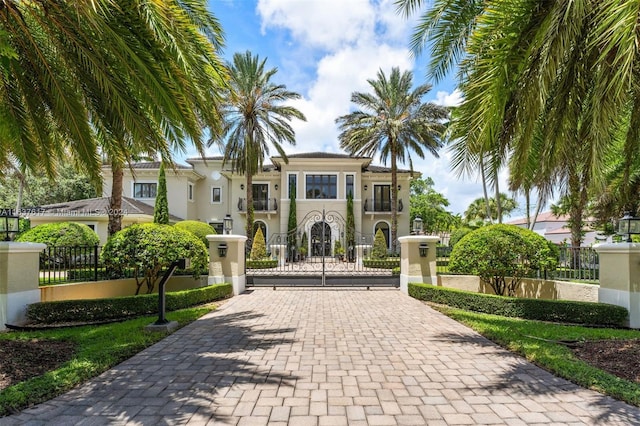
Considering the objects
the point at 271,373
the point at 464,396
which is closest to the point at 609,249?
the point at 464,396

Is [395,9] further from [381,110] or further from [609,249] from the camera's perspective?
[381,110]

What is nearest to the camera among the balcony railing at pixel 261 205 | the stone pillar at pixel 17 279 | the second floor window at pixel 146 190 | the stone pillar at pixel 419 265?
the stone pillar at pixel 17 279

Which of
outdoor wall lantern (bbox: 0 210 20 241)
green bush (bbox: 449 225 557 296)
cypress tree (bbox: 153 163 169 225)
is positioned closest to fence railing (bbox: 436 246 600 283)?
green bush (bbox: 449 225 557 296)

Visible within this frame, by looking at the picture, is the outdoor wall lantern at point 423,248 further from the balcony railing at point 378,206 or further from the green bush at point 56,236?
the balcony railing at point 378,206

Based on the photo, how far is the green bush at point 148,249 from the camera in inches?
354

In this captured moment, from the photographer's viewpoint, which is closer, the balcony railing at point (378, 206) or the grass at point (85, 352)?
the grass at point (85, 352)

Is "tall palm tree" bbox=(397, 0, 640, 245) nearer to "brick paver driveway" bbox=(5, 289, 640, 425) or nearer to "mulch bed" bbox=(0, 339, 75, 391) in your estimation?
"brick paver driveway" bbox=(5, 289, 640, 425)

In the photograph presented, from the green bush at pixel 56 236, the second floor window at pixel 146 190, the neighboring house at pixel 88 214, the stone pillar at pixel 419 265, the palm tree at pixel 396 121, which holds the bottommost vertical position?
the stone pillar at pixel 419 265

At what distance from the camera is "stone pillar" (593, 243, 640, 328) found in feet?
24.5

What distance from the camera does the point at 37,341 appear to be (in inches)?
233

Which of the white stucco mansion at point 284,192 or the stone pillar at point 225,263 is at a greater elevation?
the white stucco mansion at point 284,192

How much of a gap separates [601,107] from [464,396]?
3.73 meters

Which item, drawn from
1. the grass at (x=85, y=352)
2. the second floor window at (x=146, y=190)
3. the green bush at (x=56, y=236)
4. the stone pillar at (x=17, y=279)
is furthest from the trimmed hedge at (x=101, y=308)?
the second floor window at (x=146, y=190)

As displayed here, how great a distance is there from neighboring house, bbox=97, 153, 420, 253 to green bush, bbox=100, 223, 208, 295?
16.5 metres
